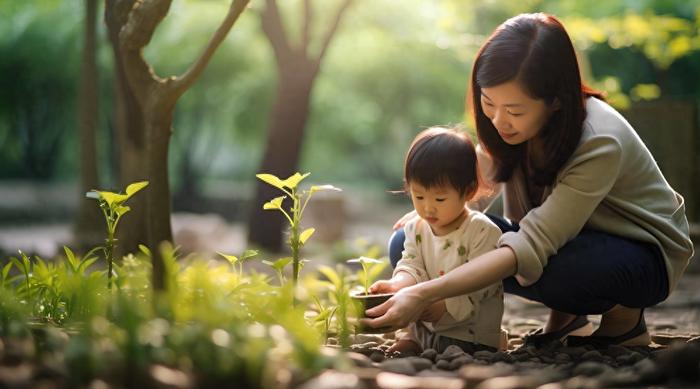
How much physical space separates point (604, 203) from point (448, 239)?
545mm

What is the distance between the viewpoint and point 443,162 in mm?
2404

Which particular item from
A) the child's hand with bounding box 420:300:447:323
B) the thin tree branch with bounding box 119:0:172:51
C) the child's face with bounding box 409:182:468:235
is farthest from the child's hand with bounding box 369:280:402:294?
the thin tree branch with bounding box 119:0:172:51

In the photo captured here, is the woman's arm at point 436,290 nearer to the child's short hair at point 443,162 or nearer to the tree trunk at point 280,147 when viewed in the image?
the child's short hair at point 443,162

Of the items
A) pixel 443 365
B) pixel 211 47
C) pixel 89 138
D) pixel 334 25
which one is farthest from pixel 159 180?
pixel 334 25

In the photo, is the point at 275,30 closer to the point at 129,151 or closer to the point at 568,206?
the point at 129,151

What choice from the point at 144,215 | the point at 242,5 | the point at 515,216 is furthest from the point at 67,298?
the point at 515,216

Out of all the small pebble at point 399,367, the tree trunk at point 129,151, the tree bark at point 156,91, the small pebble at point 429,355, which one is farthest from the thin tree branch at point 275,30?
the small pebble at point 399,367

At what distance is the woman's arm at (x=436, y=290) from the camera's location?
227cm

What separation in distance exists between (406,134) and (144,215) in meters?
17.5

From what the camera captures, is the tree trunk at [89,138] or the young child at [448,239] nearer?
the young child at [448,239]

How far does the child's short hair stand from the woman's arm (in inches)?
9.6

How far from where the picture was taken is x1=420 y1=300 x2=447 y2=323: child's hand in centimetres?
247

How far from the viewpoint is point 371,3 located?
421 inches

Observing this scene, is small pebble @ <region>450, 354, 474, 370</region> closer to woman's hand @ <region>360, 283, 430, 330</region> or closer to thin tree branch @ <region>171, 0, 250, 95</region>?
woman's hand @ <region>360, 283, 430, 330</region>
